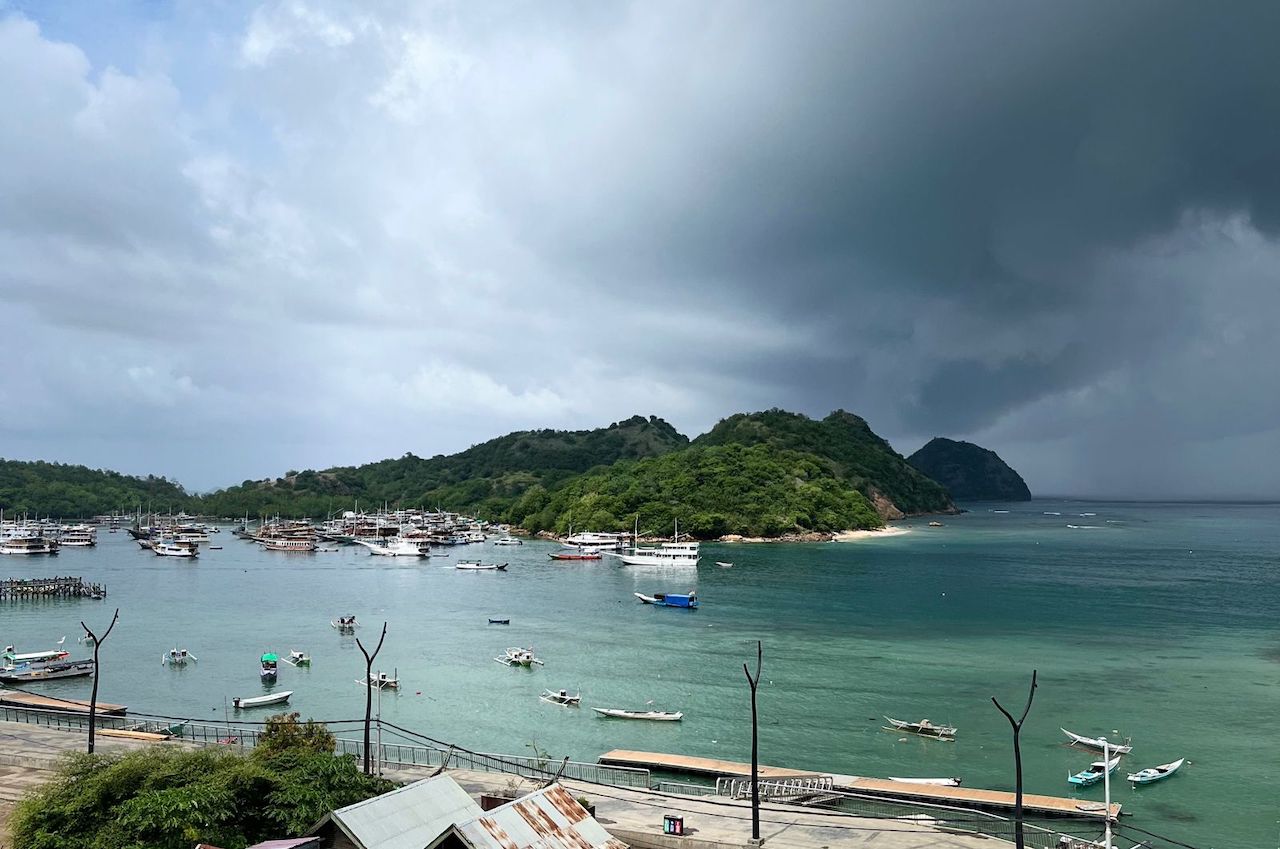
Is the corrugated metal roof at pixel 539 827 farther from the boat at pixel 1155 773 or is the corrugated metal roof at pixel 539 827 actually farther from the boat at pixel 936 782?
the boat at pixel 1155 773

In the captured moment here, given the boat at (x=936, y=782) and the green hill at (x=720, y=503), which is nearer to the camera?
the boat at (x=936, y=782)

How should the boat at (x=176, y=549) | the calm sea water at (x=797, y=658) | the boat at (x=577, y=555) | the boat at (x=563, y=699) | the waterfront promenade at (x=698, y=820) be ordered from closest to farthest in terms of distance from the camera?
the waterfront promenade at (x=698, y=820)
the calm sea water at (x=797, y=658)
the boat at (x=563, y=699)
the boat at (x=577, y=555)
the boat at (x=176, y=549)

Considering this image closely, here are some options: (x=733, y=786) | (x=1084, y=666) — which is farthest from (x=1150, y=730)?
(x=733, y=786)

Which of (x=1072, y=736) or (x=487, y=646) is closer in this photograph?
(x=1072, y=736)

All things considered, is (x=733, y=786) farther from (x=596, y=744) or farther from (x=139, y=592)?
(x=139, y=592)

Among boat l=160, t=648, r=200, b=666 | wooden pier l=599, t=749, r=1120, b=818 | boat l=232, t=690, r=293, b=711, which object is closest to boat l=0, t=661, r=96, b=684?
boat l=160, t=648, r=200, b=666

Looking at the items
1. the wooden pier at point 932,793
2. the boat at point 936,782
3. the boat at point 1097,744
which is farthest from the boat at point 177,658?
the boat at point 1097,744

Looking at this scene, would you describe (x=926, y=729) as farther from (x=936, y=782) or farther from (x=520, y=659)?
(x=520, y=659)
